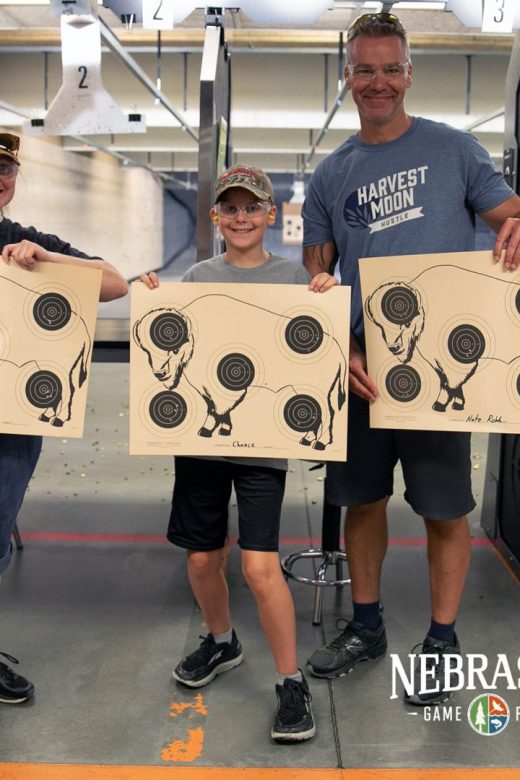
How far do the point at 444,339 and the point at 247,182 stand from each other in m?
0.59

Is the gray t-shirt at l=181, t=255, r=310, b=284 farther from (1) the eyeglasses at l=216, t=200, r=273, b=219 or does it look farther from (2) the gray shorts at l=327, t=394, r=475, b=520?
(2) the gray shorts at l=327, t=394, r=475, b=520

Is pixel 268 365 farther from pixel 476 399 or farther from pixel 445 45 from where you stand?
pixel 445 45

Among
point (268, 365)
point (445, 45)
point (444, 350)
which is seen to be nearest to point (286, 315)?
point (268, 365)

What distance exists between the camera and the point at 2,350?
5.98 feet

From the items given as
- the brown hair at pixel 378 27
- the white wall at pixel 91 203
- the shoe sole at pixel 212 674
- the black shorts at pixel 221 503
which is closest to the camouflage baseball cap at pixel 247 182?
the brown hair at pixel 378 27

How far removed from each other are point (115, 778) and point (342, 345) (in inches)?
42.5

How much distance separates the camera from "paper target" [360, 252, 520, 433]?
5.91ft

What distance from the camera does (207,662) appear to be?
2117mm

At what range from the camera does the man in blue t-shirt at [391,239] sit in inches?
73.9

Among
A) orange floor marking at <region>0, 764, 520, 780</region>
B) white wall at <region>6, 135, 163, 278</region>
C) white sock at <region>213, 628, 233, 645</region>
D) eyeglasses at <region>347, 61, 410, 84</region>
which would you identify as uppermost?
white wall at <region>6, 135, 163, 278</region>

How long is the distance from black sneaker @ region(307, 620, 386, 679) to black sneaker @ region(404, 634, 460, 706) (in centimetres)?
18

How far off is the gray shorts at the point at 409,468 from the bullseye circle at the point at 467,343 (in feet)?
0.77

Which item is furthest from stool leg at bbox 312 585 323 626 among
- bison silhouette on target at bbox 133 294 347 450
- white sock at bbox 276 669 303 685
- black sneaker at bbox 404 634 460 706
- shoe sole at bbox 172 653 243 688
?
bison silhouette on target at bbox 133 294 347 450

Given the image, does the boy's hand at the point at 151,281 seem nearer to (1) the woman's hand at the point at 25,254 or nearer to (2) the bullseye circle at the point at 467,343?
(1) the woman's hand at the point at 25,254
